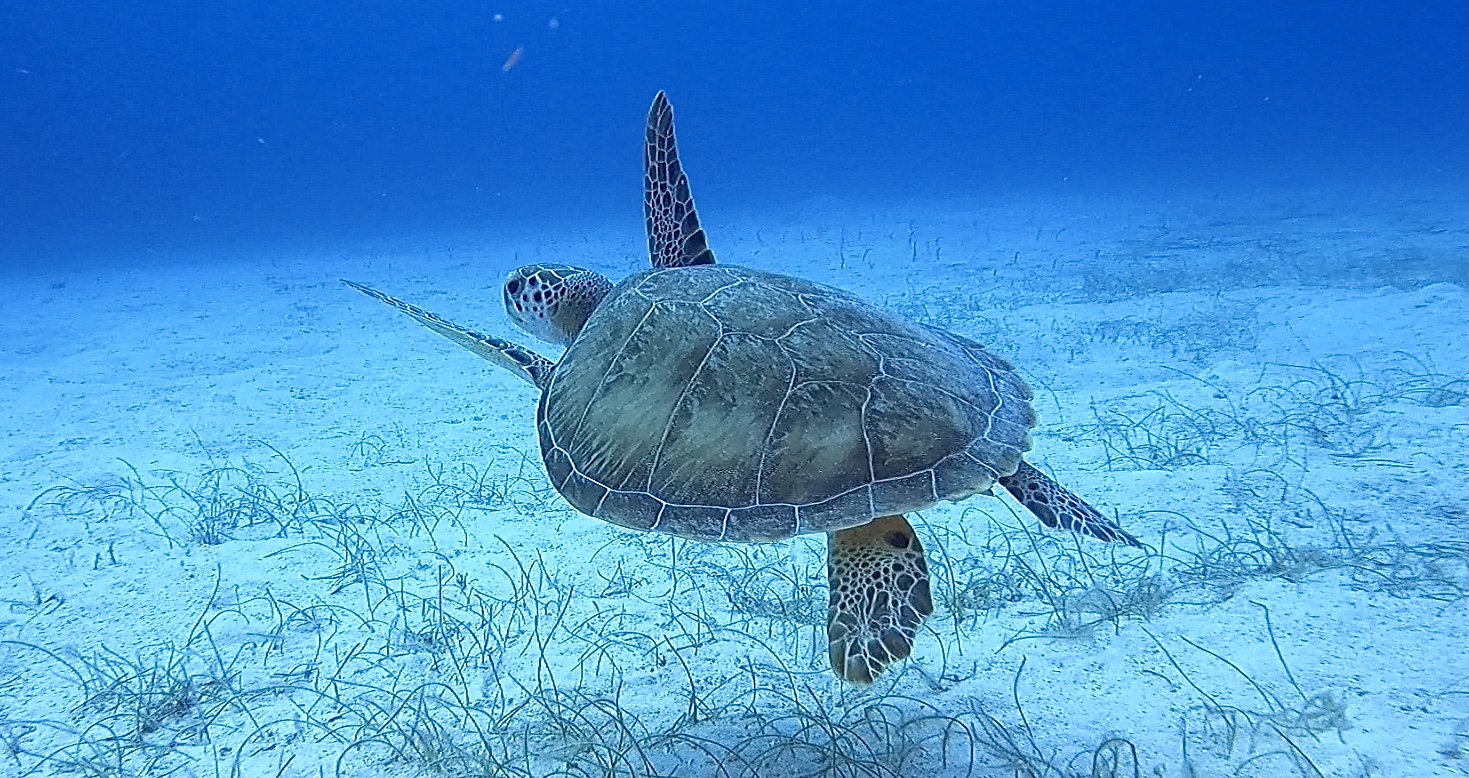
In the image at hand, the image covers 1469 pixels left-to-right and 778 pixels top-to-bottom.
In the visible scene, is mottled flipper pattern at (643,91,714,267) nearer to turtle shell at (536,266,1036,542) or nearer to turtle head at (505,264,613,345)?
turtle head at (505,264,613,345)

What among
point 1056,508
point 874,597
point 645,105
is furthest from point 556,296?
point 645,105

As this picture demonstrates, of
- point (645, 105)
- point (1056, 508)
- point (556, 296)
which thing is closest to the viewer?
point (1056, 508)

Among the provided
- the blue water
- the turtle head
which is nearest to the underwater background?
the turtle head

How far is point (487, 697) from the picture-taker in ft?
9.33

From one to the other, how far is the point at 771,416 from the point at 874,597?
650mm

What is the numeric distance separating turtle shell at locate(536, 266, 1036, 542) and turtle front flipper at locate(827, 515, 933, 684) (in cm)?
24

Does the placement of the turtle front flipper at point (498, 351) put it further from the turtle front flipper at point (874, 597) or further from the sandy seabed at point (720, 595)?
the turtle front flipper at point (874, 597)

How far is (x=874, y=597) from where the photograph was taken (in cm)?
225

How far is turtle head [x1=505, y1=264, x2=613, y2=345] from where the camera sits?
4.07 metres

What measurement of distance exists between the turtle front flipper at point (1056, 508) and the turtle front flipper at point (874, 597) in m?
0.45

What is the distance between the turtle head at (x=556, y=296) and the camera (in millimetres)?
4070

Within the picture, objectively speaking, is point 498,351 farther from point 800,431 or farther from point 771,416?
point 800,431

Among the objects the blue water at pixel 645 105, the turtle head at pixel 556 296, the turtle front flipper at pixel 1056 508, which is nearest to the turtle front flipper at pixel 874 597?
the turtle front flipper at pixel 1056 508

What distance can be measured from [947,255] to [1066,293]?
4706 millimetres
